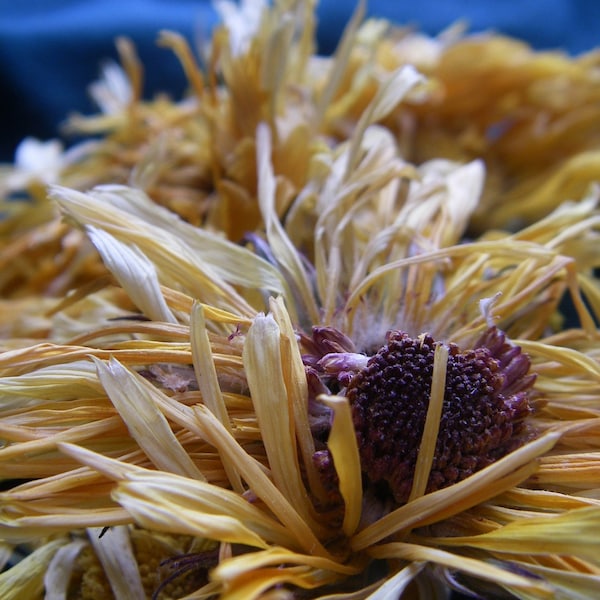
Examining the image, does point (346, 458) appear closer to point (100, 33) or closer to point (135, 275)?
point (135, 275)

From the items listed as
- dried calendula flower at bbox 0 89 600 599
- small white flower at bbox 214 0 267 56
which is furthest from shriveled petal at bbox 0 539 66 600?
small white flower at bbox 214 0 267 56

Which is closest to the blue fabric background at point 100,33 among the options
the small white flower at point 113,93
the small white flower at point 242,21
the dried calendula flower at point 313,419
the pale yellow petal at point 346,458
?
the small white flower at point 113,93

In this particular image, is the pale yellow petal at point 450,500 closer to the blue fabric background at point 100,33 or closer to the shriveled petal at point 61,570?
the shriveled petal at point 61,570

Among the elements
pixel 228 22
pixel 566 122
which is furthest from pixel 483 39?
pixel 228 22


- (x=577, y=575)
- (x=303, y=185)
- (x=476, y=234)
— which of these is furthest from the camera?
(x=476, y=234)

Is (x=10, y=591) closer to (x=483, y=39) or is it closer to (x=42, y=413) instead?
(x=42, y=413)

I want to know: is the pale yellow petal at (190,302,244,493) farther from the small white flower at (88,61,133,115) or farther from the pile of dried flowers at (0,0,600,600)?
the small white flower at (88,61,133,115)

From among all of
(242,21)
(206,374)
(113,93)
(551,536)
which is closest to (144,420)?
(206,374)

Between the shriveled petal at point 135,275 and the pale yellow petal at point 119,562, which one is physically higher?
the shriveled petal at point 135,275
